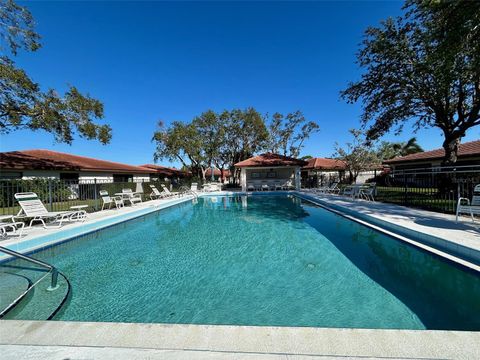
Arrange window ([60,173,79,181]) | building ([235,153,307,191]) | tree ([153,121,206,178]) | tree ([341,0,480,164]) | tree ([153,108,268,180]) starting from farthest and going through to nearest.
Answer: tree ([153,108,268,180]) → tree ([153,121,206,178]) → building ([235,153,307,191]) → window ([60,173,79,181]) → tree ([341,0,480,164])

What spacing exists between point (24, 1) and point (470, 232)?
20.1 metres

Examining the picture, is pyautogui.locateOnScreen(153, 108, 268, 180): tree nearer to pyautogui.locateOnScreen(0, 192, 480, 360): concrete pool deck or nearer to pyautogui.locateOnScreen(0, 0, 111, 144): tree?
pyautogui.locateOnScreen(0, 0, 111, 144): tree

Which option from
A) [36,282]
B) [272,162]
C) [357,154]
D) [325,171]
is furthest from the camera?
[325,171]

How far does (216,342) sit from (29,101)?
17.2 meters

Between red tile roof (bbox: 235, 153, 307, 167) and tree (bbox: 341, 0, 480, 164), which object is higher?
tree (bbox: 341, 0, 480, 164)

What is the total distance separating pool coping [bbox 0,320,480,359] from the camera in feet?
6.54

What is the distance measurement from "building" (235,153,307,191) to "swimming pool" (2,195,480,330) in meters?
16.5

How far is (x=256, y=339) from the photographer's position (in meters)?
2.18

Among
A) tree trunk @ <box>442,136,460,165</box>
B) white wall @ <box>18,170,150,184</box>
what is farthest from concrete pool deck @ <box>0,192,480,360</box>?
tree trunk @ <box>442,136,460,165</box>

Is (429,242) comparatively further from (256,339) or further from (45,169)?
(45,169)

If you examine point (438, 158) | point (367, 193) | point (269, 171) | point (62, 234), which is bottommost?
point (62, 234)

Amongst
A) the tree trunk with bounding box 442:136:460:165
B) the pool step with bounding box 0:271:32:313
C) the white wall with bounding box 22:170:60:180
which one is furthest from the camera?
the white wall with bounding box 22:170:60:180

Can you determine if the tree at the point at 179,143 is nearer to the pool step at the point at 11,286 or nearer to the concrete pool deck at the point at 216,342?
the pool step at the point at 11,286

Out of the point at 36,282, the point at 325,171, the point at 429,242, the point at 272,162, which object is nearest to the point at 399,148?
the point at 325,171
